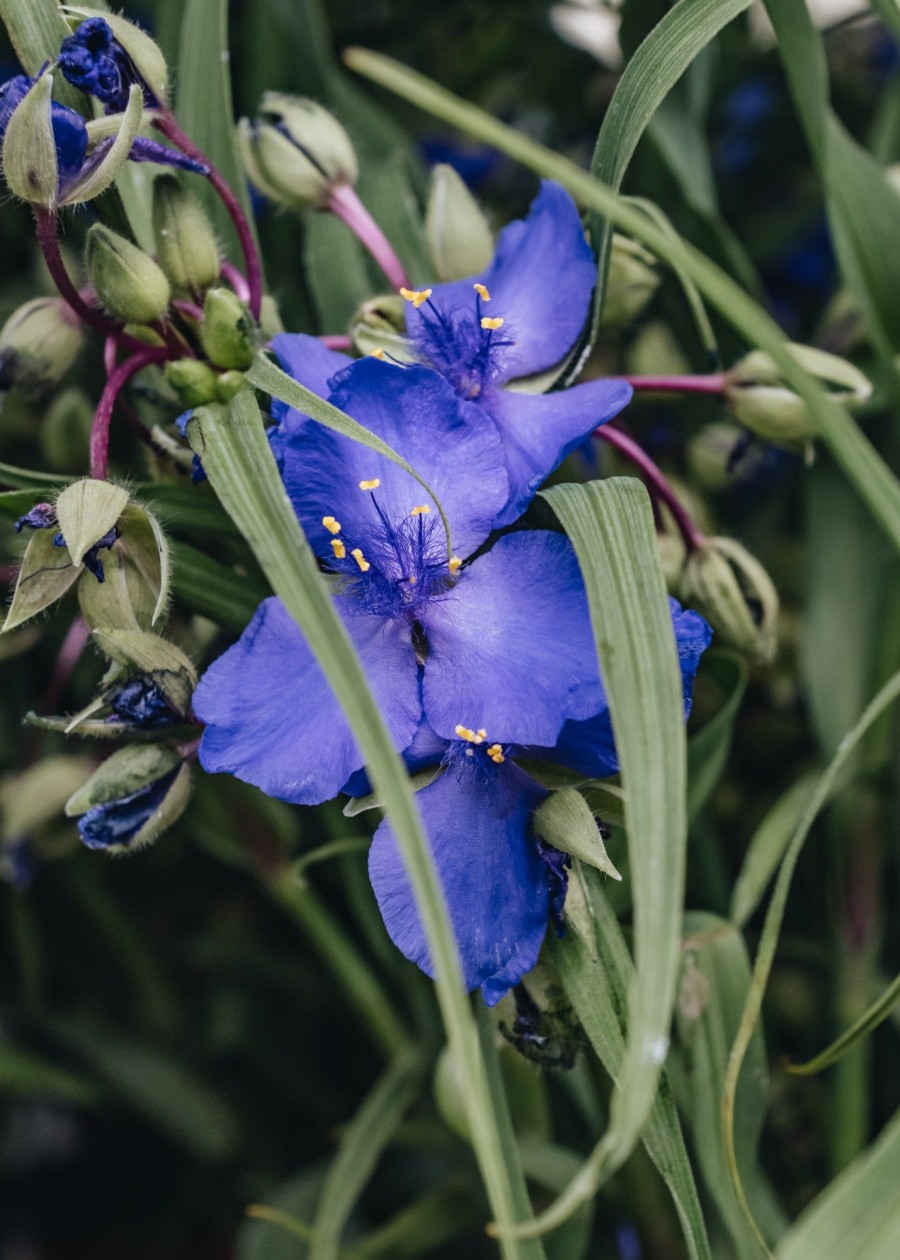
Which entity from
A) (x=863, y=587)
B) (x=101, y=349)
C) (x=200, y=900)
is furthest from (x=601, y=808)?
(x=200, y=900)

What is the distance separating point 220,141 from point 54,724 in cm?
32

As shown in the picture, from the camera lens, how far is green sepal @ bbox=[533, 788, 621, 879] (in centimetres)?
39

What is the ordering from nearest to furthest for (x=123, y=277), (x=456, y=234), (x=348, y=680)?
1. (x=348, y=680)
2. (x=123, y=277)
3. (x=456, y=234)

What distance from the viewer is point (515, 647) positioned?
15.7 inches

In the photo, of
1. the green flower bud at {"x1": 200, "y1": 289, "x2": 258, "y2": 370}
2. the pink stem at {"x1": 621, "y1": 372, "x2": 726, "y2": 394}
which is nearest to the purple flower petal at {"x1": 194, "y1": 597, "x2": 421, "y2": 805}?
the green flower bud at {"x1": 200, "y1": 289, "x2": 258, "y2": 370}

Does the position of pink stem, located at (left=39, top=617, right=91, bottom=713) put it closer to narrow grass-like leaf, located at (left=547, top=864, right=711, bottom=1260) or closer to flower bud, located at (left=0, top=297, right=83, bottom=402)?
flower bud, located at (left=0, top=297, right=83, bottom=402)

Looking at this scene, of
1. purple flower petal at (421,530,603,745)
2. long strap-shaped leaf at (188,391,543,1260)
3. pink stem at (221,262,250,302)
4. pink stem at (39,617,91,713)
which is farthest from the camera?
pink stem at (39,617,91,713)

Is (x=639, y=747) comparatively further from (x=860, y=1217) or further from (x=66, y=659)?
(x=66, y=659)

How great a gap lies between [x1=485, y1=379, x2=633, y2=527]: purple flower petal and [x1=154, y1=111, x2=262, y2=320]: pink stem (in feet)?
0.36

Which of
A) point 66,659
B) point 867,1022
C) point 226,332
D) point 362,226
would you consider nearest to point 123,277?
point 226,332

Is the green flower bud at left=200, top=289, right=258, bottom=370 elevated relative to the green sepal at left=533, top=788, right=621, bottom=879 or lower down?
elevated

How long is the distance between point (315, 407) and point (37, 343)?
209mm

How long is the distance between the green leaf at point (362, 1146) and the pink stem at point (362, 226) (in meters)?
0.46

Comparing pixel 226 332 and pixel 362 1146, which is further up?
pixel 226 332
